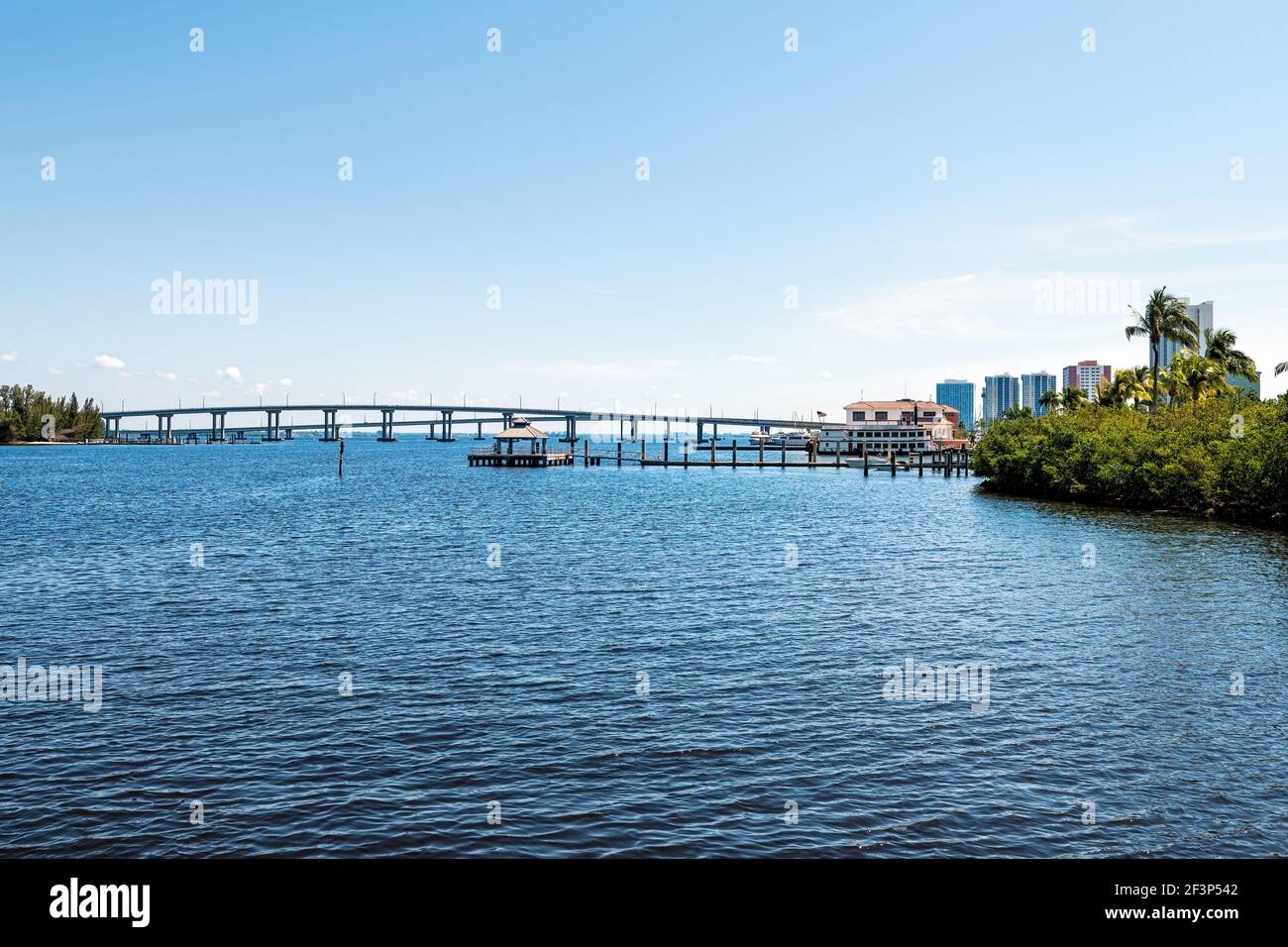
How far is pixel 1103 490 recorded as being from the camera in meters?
96.6

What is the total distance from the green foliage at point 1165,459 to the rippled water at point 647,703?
1597 cm

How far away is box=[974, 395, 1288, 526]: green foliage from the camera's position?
74688mm

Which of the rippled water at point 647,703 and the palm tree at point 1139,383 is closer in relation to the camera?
the rippled water at point 647,703

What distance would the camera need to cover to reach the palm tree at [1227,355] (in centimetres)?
11125

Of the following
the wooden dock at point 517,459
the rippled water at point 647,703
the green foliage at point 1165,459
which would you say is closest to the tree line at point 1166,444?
the green foliage at point 1165,459

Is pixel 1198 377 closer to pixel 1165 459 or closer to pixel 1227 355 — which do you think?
pixel 1227 355

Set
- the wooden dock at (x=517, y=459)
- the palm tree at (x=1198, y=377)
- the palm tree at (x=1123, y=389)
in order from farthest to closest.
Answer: the wooden dock at (x=517, y=459), the palm tree at (x=1123, y=389), the palm tree at (x=1198, y=377)

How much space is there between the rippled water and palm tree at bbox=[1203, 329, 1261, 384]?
194 ft

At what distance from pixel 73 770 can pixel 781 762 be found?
1679 cm

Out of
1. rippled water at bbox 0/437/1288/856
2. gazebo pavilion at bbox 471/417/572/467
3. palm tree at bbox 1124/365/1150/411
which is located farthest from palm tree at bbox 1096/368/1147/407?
gazebo pavilion at bbox 471/417/572/467

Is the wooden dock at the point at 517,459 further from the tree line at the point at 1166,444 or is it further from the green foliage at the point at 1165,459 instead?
the green foliage at the point at 1165,459

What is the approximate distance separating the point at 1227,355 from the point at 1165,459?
3446cm

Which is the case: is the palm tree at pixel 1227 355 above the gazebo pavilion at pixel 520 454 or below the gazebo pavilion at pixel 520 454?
above

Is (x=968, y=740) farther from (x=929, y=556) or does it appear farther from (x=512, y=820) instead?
(x=929, y=556)
